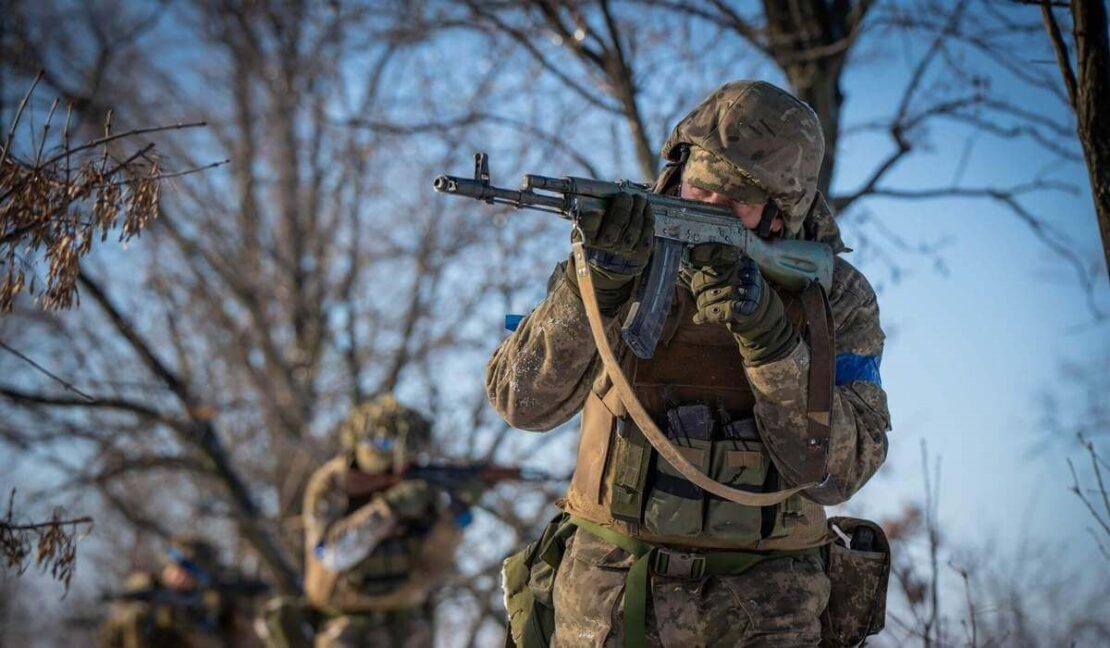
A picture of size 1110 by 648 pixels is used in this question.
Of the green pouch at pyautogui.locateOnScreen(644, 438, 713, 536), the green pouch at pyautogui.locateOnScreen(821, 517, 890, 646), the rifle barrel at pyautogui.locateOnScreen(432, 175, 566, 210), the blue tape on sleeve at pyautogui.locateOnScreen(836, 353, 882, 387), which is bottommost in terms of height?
the green pouch at pyautogui.locateOnScreen(821, 517, 890, 646)

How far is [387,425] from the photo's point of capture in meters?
9.57

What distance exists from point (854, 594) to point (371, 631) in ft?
20.6

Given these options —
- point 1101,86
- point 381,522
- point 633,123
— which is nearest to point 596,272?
point 1101,86

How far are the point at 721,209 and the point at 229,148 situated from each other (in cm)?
1446

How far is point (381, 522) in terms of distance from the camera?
29.4ft

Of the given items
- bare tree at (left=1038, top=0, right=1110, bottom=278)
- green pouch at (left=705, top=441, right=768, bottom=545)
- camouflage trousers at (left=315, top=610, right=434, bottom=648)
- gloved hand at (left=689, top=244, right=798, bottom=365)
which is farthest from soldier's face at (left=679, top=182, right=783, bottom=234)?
camouflage trousers at (left=315, top=610, right=434, bottom=648)

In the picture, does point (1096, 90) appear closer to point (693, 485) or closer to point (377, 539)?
point (693, 485)

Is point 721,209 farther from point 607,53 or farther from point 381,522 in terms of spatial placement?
point 381,522

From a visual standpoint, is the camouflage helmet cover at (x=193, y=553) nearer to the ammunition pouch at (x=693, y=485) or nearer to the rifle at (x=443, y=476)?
the rifle at (x=443, y=476)

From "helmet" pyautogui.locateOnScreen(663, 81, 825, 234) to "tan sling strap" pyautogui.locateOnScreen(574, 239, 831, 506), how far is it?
1.85 ft

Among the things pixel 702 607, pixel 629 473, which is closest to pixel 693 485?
pixel 629 473

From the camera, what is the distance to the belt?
3242 mm

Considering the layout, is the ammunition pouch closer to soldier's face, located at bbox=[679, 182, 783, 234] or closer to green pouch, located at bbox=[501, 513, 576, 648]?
green pouch, located at bbox=[501, 513, 576, 648]

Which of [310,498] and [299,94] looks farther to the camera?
[299,94]
